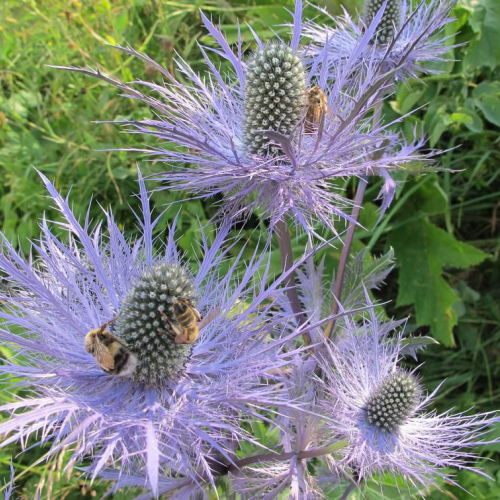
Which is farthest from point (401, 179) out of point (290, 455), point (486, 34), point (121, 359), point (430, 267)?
point (121, 359)

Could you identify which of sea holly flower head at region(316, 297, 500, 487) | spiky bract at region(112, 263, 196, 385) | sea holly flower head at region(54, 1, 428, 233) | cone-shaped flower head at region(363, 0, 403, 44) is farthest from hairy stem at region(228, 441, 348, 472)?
cone-shaped flower head at region(363, 0, 403, 44)

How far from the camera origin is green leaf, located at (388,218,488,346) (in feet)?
5.45

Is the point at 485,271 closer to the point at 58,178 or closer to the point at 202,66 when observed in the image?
the point at 202,66

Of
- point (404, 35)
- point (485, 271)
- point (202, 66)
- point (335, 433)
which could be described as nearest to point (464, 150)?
point (485, 271)

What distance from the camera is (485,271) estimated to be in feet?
6.15

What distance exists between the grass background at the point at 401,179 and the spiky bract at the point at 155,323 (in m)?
0.69

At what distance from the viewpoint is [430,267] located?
1.74 meters

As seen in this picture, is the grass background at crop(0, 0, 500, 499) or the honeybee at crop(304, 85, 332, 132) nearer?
the honeybee at crop(304, 85, 332, 132)

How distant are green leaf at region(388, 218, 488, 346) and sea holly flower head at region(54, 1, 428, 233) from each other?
28.7 inches

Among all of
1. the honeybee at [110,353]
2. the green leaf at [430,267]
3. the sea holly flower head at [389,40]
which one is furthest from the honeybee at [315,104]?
the green leaf at [430,267]

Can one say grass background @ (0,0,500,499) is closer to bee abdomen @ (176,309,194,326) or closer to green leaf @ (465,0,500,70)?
green leaf @ (465,0,500,70)

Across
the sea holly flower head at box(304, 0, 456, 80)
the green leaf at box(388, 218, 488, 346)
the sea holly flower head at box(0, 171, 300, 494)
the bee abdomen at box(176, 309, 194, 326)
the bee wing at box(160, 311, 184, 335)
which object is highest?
the sea holly flower head at box(304, 0, 456, 80)

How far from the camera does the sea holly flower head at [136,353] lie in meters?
0.75

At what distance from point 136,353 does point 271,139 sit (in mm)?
442
